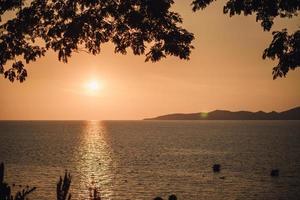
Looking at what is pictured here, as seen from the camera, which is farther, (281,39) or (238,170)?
(238,170)

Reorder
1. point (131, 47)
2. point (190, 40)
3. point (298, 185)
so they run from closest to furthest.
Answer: point (190, 40), point (131, 47), point (298, 185)

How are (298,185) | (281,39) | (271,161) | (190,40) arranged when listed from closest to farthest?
(281,39)
(190,40)
(298,185)
(271,161)

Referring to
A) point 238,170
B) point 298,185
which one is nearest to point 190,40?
point 298,185

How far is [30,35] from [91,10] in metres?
2.25

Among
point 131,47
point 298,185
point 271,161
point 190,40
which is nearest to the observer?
point 190,40

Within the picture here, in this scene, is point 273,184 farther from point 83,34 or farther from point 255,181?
point 83,34

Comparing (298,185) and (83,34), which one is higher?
(83,34)

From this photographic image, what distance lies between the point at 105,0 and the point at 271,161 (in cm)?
9198

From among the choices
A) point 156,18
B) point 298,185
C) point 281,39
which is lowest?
point 298,185

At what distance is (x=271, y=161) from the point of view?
9456cm

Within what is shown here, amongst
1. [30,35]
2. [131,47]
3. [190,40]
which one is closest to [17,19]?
[30,35]

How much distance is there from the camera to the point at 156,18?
965cm

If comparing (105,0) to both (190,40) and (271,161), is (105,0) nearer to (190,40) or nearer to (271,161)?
(190,40)

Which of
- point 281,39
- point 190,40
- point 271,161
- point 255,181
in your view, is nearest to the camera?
point 281,39
